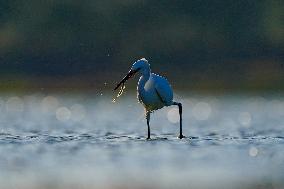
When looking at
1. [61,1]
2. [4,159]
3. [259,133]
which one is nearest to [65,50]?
[61,1]

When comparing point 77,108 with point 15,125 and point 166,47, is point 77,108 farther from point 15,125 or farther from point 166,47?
point 166,47

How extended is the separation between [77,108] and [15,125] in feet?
39.0

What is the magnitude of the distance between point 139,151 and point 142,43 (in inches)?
1930

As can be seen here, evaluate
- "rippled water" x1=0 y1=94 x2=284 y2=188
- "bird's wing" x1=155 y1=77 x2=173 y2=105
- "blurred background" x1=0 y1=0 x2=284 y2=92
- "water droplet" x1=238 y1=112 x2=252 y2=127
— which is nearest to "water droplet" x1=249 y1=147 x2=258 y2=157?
"rippled water" x1=0 y1=94 x2=284 y2=188

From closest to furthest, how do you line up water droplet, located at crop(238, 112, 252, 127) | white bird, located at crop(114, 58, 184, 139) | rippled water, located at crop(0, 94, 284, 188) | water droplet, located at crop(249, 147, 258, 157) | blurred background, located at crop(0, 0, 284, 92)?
rippled water, located at crop(0, 94, 284, 188), water droplet, located at crop(249, 147, 258, 157), white bird, located at crop(114, 58, 184, 139), water droplet, located at crop(238, 112, 252, 127), blurred background, located at crop(0, 0, 284, 92)

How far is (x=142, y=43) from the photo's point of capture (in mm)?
70188

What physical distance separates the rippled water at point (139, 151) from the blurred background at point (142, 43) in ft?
75.3

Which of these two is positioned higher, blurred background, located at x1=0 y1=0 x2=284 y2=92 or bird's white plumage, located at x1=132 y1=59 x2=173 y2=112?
blurred background, located at x1=0 y1=0 x2=284 y2=92

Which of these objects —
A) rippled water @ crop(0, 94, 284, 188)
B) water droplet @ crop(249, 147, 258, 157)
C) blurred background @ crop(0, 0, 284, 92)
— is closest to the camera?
rippled water @ crop(0, 94, 284, 188)

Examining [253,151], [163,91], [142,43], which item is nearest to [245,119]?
[163,91]

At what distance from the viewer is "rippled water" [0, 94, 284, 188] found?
56.4ft

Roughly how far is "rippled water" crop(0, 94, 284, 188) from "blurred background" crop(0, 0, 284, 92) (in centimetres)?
2297

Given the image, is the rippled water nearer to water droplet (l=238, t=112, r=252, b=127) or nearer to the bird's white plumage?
water droplet (l=238, t=112, r=252, b=127)

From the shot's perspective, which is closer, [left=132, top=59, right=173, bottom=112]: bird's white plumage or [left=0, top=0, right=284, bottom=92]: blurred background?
[left=132, top=59, right=173, bottom=112]: bird's white plumage
